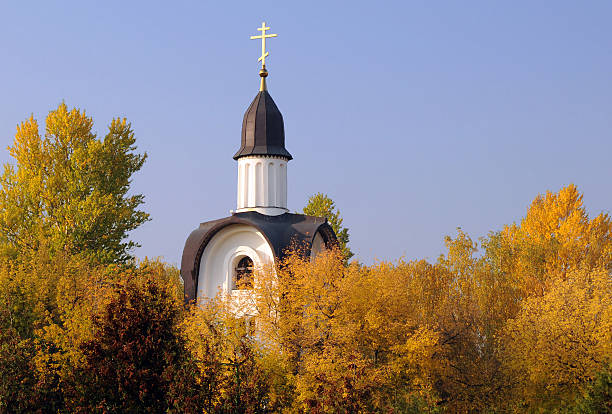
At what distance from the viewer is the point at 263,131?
33.8 metres

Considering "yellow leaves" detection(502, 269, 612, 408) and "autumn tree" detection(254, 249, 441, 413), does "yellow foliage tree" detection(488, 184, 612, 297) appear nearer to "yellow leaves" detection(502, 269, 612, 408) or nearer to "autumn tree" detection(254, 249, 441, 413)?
"yellow leaves" detection(502, 269, 612, 408)

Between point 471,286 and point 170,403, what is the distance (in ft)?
58.9

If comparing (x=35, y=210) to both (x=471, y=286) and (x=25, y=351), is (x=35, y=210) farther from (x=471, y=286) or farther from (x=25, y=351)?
(x=471, y=286)

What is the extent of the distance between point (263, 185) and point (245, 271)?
401 cm

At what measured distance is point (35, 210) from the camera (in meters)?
37.3

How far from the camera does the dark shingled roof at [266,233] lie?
30703mm

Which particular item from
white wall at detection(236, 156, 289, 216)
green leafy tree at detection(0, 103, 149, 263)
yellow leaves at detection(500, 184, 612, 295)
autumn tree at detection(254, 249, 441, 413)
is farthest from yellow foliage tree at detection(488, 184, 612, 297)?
green leafy tree at detection(0, 103, 149, 263)

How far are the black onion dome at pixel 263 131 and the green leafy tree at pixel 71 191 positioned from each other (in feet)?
25.8

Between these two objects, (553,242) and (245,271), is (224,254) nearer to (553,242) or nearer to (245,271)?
(245,271)

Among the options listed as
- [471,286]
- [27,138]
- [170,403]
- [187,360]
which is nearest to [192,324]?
[187,360]

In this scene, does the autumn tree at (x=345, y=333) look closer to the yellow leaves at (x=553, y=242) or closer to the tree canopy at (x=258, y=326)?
the tree canopy at (x=258, y=326)

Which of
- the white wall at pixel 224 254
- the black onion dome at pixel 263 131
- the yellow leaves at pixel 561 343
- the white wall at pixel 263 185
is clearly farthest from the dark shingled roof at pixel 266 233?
the yellow leaves at pixel 561 343

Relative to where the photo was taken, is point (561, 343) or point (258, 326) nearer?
point (561, 343)

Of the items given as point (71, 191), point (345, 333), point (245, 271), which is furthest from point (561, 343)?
point (71, 191)
